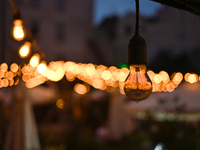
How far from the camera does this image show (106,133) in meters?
7.95

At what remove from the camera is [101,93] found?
10.0 m

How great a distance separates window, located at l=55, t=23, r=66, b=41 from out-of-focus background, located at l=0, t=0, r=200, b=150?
0.09m

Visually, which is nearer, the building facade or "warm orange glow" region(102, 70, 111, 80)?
"warm orange glow" region(102, 70, 111, 80)

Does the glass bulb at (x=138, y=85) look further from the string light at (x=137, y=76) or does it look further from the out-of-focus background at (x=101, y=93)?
the out-of-focus background at (x=101, y=93)

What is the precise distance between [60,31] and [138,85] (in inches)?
769

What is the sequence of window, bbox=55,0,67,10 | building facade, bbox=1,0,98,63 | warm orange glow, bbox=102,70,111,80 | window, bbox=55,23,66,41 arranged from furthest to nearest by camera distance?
window, bbox=55,23,66,41, window, bbox=55,0,67,10, building facade, bbox=1,0,98,63, warm orange glow, bbox=102,70,111,80

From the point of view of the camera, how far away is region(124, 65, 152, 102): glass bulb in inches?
38.9

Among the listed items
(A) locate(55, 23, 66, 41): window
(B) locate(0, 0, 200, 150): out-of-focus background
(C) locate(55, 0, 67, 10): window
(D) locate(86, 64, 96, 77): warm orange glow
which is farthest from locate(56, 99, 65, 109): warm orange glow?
(C) locate(55, 0, 67, 10): window

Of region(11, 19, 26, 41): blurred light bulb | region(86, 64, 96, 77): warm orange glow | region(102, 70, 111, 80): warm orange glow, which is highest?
region(11, 19, 26, 41): blurred light bulb

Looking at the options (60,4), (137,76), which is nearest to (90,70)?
(137,76)

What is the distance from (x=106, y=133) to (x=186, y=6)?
290 inches

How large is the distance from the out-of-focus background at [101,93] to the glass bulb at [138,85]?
20.3 inches

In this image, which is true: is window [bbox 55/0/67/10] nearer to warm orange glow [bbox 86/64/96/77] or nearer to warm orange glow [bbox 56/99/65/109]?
warm orange glow [bbox 56/99/65/109]

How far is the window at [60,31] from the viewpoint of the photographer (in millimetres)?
19481
